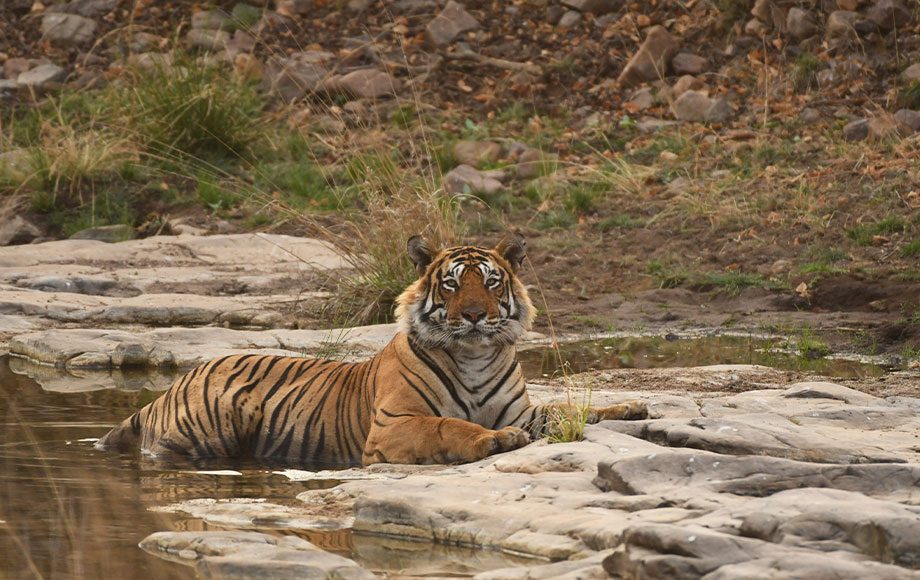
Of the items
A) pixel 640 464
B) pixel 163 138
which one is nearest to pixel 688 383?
pixel 640 464

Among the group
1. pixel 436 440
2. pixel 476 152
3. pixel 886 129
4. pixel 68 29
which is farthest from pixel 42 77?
pixel 436 440

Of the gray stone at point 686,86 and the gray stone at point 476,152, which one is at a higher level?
the gray stone at point 686,86

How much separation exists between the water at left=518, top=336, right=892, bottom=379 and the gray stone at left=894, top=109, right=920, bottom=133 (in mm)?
4641

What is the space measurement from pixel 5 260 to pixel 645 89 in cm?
799

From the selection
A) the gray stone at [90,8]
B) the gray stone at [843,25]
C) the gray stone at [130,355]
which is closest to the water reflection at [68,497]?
the gray stone at [130,355]

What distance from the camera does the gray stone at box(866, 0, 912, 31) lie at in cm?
1443

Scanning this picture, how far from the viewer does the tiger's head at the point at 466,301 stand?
5.32m

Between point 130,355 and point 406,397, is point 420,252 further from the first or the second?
point 130,355

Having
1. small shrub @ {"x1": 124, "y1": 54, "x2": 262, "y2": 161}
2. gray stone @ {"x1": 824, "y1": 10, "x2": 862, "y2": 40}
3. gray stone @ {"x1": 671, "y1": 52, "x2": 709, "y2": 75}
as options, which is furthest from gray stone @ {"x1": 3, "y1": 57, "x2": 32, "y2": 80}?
gray stone @ {"x1": 824, "y1": 10, "x2": 862, "y2": 40}

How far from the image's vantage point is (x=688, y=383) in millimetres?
6945

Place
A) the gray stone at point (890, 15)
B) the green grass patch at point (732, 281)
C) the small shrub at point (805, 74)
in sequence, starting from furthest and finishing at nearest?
1. the gray stone at point (890, 15)
2. the small shrub at point (805, 74)
3. the green grass patch at point (732, 281)

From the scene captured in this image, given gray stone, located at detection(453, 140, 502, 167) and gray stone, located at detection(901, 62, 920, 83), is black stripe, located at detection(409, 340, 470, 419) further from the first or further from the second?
gray stone, located at detection(901, 62, 920, 83)

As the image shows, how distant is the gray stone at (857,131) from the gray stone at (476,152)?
3849 millimetres

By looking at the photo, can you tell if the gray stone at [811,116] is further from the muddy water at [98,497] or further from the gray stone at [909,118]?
the muddy water at [98,497]
